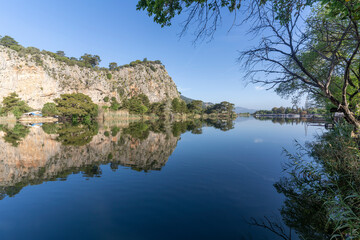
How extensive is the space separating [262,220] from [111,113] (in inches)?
2587

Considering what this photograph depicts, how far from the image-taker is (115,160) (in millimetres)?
10305

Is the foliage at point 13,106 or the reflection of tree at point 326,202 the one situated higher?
the foliage at point 13,106

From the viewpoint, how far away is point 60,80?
84.2 m

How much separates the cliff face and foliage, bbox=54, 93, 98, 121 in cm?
2318

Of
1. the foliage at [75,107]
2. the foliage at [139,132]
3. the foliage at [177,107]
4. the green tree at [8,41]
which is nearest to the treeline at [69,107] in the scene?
the foliage at [75,107]

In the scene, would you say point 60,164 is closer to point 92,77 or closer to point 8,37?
point 92,77

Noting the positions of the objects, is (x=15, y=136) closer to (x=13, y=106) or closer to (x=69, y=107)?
(x=69, y=107)

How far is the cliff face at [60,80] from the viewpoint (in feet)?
231

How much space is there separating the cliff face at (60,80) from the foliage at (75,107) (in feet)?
76.0

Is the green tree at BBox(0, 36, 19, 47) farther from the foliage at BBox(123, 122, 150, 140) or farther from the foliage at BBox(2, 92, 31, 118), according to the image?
the foliage at BBox(123, 122, 150, 140)

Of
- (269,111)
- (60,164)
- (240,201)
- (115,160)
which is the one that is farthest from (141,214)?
(269,111)

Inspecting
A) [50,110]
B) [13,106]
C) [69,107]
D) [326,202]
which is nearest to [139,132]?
[326,202]

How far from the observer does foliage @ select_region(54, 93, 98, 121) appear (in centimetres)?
5822

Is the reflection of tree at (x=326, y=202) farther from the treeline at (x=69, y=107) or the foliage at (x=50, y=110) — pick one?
the foliage at (x=50, y=110)
